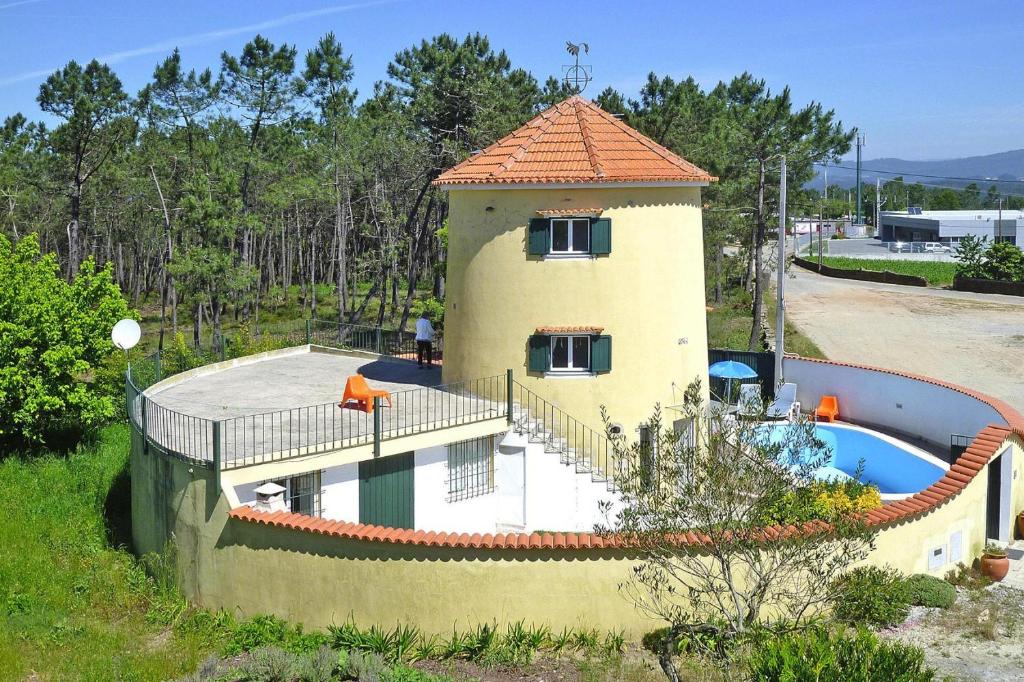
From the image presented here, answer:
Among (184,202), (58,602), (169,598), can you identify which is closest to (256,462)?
(169,598)

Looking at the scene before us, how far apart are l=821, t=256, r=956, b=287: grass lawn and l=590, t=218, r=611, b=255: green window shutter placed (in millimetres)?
54400

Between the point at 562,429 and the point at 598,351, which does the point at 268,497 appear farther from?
the point at 598,351

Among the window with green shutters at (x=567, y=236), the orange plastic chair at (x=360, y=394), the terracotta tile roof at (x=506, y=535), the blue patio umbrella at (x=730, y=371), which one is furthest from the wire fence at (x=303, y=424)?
the blue patio umbrella at (x=730, y=371)

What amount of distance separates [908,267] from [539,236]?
226 feet

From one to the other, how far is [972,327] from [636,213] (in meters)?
34.7

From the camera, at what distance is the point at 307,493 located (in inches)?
738

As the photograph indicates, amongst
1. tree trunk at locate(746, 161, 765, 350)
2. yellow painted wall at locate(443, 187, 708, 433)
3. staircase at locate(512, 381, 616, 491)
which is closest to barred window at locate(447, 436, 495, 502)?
staircase at locate(512, 381, 616, 491)

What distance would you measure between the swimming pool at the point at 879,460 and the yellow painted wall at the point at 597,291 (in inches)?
173

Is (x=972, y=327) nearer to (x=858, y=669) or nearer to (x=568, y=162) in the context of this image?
(x=568, y=162)

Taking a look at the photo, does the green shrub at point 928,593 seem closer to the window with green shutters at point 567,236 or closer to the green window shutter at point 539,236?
the window with green shutters at point 567,236

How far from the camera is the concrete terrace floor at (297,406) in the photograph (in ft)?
61.9

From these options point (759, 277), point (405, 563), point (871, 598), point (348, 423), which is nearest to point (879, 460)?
point (871, 598)

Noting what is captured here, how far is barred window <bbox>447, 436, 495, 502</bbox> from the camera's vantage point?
21.0 metres

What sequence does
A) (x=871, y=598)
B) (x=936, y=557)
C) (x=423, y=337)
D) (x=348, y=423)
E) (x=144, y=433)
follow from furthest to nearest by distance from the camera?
(x=423, y=337), (x=348, y=423), (x=144, y=433), (x=936, y=557), (x=871, y=598)
